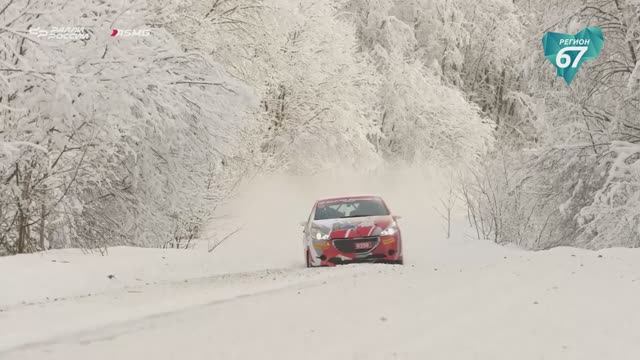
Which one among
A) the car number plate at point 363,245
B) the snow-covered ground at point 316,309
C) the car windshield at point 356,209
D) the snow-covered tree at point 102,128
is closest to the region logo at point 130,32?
the snow-covered tree at point 102,128

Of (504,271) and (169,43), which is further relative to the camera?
(169,43)

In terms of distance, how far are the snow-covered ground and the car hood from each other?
1047 millimetres

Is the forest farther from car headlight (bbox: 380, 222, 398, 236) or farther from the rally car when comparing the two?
car headlight (bbox: 380, 222, 398, 236)

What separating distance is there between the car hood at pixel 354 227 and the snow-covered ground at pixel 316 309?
105 cm

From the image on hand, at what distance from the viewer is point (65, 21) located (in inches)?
613

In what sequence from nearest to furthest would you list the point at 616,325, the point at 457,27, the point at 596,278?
the point at 616,325
the point at 596,278
the point at 457,27

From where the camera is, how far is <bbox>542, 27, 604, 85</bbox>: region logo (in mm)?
19078

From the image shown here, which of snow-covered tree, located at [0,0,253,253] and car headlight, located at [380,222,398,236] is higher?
snow-covered tree, located at [0,0,253,253]

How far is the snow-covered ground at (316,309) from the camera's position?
7.10 meters

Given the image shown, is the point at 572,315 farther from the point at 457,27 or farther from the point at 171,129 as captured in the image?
the point at 457,27

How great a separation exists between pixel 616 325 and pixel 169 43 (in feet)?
40.3

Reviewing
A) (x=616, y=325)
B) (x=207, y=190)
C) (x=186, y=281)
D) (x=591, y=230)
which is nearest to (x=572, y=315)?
(x=616, y=325)

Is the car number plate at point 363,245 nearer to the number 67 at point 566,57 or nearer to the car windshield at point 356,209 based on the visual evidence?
the car windshield at point 356,209

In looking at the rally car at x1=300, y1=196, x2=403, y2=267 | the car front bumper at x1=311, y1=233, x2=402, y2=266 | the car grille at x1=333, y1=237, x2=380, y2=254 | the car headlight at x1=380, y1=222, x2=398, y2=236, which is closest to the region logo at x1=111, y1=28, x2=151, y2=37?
the rally car at x1=300, y1=196, x2=403, y2=267
